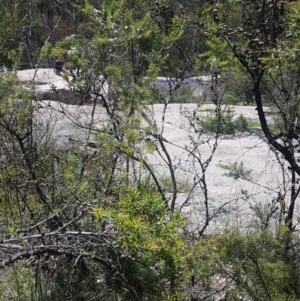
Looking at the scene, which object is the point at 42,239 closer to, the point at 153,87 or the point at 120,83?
the point at 120,83

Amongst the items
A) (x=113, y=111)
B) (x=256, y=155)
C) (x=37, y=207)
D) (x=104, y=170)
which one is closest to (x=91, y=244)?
(x=37, y=207)

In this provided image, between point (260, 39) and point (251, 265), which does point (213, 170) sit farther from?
point (251, 265)

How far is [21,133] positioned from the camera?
414cm

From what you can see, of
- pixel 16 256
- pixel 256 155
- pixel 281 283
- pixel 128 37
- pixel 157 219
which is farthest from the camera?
pixel 256 155

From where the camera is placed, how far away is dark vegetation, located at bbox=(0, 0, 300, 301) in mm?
2883

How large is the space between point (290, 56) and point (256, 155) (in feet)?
20.6

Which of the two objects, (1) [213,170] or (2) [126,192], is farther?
(1) [213,170]

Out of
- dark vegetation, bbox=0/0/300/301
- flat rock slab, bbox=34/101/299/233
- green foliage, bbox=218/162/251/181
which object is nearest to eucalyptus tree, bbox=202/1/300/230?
dark vegetation, bbox=0/0/300/301

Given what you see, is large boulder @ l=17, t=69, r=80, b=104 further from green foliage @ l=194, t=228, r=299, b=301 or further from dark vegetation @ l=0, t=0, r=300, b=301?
green foliage @ l=194, t=228, r=299, b=301

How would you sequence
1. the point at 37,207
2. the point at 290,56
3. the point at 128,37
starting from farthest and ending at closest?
the point at 128,37, the point at 37,207, the point at 290,56

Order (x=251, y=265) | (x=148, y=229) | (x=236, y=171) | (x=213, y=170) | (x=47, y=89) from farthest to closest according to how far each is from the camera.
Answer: (x=47, y=89) → (x=213, y=170) → (x=236, y=171) → (x=251, y=265) → (x=148, y=229)

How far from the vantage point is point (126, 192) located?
3439 mm

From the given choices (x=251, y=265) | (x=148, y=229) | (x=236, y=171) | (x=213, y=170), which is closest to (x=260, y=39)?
(x=251, y=265)

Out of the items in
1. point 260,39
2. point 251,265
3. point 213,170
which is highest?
point 260,39
